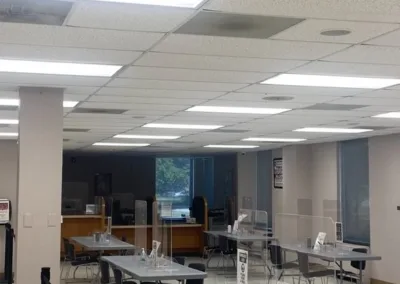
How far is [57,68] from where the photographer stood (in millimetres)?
5258

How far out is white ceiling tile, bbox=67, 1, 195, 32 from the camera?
3490 mm

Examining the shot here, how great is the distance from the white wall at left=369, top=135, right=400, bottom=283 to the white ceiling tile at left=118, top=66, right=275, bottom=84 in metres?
5.96

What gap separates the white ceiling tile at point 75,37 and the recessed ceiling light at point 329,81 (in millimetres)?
1599

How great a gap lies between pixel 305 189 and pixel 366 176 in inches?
89.5

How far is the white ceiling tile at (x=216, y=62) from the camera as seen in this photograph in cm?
476

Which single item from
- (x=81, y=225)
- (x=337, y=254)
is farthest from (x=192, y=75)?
(x=81, y=225)

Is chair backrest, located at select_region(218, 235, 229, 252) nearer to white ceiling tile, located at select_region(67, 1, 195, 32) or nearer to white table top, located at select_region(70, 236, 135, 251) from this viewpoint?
white table top, located at select_region(70, 236, 135, 251)

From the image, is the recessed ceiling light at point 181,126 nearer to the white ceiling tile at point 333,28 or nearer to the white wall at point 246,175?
the white ceiling tile at point 333,28

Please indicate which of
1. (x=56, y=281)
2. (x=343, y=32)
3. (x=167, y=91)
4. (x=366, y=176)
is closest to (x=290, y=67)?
(x=343, y=32)

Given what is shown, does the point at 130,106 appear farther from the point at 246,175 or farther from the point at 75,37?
the point at 246,175

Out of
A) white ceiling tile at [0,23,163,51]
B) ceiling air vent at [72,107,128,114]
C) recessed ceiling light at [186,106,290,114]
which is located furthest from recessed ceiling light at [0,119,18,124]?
white ceiling tile at [0,23,163,51]

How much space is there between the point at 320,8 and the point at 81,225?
12.2m

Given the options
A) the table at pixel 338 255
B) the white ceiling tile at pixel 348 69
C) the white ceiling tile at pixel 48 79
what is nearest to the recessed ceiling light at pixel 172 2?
the white ceiling tile at pixel 348 69

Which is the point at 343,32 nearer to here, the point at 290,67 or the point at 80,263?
the point at 290,67
